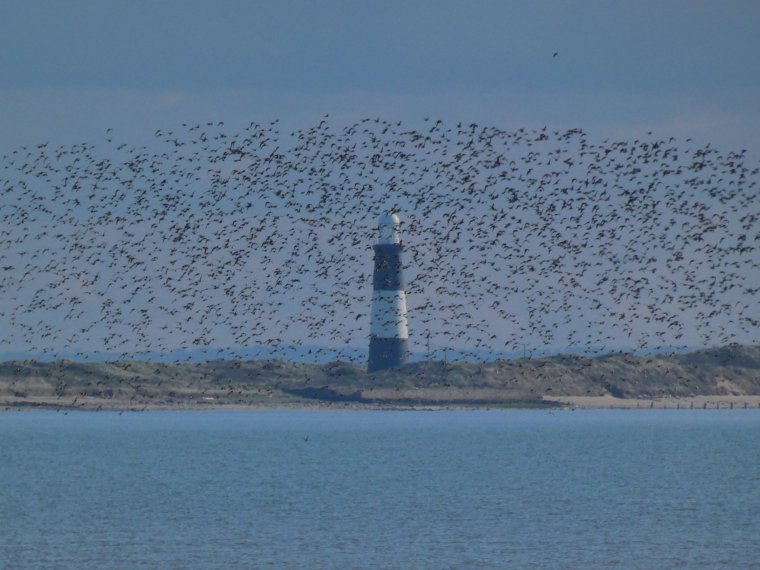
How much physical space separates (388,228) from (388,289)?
5967 mm

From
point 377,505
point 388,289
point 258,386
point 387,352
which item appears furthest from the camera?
point 258,386

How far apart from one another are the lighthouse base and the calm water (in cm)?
1093

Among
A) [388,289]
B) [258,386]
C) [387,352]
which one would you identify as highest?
[388,289]

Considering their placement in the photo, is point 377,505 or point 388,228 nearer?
point 377,505

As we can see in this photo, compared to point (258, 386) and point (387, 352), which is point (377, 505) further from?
point (258, 386)

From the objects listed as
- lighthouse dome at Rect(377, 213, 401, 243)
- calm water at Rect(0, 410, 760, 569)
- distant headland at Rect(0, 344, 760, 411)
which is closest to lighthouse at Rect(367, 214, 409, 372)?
lighthouse dome at Rect(377, 213, 401, 243)

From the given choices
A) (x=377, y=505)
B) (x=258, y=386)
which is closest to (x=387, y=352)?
(x=258, y=386)

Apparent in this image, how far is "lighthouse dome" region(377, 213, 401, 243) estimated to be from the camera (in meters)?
144

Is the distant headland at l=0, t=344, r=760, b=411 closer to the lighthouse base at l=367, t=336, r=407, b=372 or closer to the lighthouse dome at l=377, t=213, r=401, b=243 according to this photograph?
the lighthouse base at l=367, t=336, r=407, b=372

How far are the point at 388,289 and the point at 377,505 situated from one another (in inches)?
2606

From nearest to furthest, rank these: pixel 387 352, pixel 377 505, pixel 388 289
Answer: pixel 377 505, pixel 388 289, pixel 387 352

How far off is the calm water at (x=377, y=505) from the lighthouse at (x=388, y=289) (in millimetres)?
11292

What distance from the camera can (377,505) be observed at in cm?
7706

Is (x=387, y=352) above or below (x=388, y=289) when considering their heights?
below
